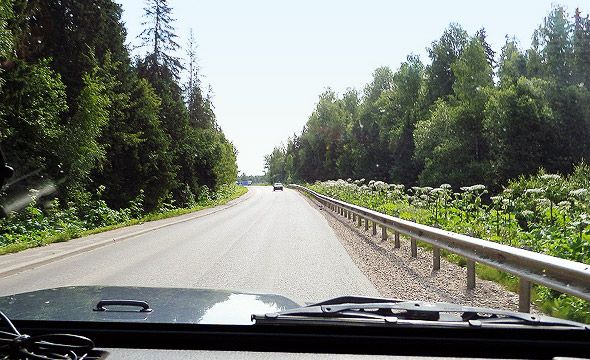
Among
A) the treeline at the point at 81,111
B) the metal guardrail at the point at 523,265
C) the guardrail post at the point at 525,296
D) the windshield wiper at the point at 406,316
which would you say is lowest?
the guardrail post at the point at 525,296

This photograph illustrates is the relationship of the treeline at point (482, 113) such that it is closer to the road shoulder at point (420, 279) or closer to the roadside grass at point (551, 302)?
the road shoulder at point (420, 279)

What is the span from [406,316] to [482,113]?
60048 millimetres

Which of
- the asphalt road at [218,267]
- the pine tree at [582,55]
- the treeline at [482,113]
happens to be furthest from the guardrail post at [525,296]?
the pine tree at [582,55]

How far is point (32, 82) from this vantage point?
18.4 m

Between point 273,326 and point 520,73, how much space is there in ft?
240

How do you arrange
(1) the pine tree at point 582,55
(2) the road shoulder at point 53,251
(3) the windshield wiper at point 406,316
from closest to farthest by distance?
(3) the windshield wiper at point 406,316 → (2) the road shoulder at point 53,251 → (1) the pine tree at point 582,55

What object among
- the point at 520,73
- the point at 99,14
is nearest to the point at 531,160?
the point at 520,73

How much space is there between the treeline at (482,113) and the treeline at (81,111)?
2864cm

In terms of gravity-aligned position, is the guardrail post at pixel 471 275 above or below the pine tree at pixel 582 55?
below

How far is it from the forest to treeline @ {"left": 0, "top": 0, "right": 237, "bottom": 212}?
0.05 meters

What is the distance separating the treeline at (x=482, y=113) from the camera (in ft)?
167

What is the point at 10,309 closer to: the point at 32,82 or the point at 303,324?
the point at 303,324

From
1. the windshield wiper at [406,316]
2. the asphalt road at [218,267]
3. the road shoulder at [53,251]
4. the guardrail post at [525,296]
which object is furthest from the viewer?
the road shoulder at [53,251]

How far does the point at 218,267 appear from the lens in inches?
410
